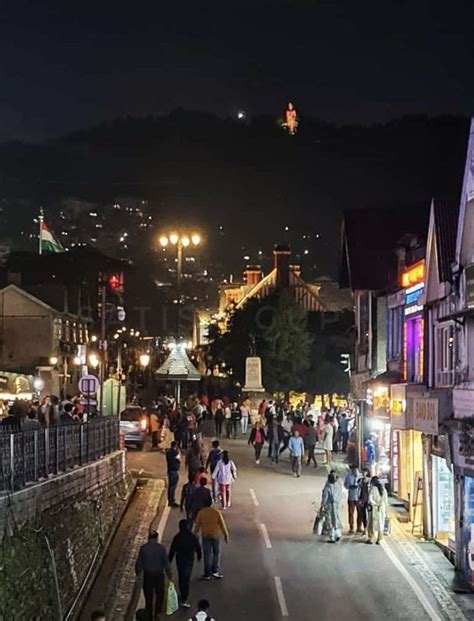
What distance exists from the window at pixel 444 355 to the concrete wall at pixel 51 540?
9384 millimetres

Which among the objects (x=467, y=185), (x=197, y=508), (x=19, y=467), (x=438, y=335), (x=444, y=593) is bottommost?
(x=444, y=593)

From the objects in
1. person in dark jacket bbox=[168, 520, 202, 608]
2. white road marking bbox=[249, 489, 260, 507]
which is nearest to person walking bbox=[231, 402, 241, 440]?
white road marking bbox=[249, 489, 260, 507]

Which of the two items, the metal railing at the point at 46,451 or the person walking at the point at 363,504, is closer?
the metal railing at the point at 46,451

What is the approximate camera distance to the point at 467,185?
22.3 metres

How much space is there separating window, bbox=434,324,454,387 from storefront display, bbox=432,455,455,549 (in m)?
2.16

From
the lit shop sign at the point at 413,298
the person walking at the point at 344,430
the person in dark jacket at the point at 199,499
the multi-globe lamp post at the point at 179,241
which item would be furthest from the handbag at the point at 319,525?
the person walking at the point at 344,430

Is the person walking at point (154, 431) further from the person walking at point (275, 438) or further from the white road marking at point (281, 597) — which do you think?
the white road marking at point (281, 597)

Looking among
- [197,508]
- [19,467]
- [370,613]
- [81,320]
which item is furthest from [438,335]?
[81,320]

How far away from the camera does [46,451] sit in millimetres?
18703

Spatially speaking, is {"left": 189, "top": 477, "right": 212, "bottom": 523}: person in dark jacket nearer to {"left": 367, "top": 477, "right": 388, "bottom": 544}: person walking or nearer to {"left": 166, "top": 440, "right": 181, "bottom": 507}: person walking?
{"left": 367, "top": 477, "right": 388, "bottom": 544}: person walking

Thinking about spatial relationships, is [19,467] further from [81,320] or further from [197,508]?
[81,320]

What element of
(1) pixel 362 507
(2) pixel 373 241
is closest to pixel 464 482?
(1) pixel 362 507

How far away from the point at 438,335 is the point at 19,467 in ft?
44.7

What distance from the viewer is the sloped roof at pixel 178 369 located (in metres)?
43.8
